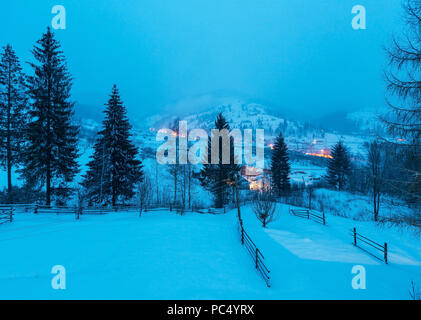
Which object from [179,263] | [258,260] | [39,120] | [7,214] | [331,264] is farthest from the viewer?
[39,120]

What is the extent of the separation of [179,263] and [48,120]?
1696cm

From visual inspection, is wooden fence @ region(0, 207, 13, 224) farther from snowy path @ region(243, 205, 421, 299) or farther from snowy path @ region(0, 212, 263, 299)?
snowy path @ region(243, 205, 421, 299)

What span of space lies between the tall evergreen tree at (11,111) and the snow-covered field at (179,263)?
6.41m

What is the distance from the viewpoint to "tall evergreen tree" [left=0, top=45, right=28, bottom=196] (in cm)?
1633

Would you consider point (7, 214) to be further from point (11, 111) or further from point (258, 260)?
point (258, 260)

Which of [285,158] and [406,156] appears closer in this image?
[406,156]

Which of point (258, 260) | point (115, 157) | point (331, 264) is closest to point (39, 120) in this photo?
point (115, 157)

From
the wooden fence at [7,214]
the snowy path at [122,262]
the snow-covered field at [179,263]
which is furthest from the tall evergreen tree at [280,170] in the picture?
the wooden fence at [7,214]

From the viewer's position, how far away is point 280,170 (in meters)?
36.8

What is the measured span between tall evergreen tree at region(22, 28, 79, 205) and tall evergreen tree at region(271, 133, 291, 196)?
32963 millimetres

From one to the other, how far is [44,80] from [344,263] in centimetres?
2613

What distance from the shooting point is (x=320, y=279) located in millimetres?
8234

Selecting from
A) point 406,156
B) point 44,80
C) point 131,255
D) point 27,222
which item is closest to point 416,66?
point 406,156
